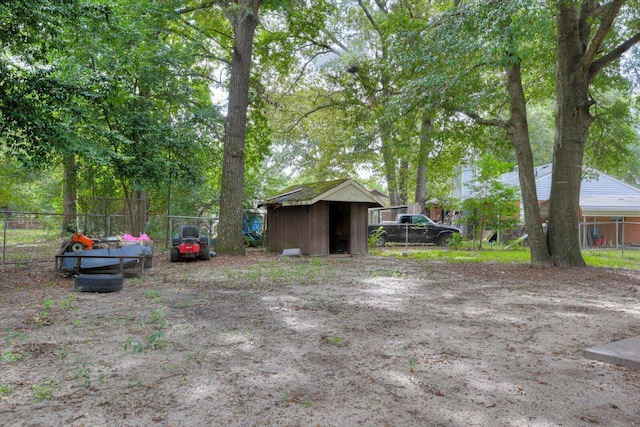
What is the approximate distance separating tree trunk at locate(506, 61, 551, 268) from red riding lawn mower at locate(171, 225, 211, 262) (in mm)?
8938

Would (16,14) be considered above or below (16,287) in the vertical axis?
above

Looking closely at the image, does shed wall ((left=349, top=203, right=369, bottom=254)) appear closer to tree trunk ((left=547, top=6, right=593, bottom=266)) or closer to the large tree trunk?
the large tree trunk

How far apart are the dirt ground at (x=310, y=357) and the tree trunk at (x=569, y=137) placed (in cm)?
324

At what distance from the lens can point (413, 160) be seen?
1809 centimetres

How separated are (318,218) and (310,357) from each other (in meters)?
11.1

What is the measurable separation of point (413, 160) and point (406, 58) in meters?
8.37

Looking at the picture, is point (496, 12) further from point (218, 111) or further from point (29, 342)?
point (218, 111)

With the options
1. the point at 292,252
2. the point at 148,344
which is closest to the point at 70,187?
the point at 292,252

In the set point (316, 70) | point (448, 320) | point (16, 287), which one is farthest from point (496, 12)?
point (316, 70)

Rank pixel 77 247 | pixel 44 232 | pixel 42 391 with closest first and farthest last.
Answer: pixel 42 391 < pixel 77 247 < pixel 44 232

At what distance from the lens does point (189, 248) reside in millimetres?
12172

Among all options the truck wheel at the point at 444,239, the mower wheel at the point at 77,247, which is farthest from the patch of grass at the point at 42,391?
the truck wheel at the point at 444,239

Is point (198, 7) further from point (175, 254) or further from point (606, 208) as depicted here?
point (606, 208)

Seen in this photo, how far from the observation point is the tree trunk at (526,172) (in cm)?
1123
